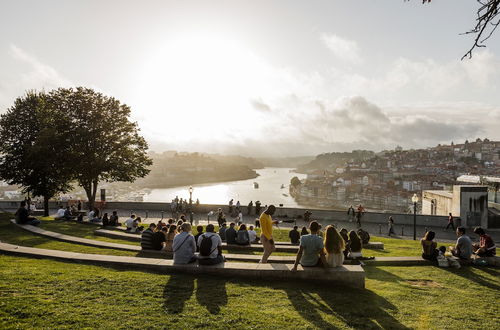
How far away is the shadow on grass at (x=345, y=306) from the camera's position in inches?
219

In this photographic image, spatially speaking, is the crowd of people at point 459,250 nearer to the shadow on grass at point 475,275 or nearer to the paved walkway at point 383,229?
the shadow on grass at point 475,275

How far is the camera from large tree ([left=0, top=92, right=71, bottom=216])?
79.4ft

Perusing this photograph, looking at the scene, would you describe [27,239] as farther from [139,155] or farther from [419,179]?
[419,179]

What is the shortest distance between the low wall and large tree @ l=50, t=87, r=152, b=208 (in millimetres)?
3889

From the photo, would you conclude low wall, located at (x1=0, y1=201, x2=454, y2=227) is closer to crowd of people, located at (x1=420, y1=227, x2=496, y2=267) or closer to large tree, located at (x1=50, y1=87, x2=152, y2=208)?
large tree, located at (x1=50, y1=87, x2=152, y2=208)

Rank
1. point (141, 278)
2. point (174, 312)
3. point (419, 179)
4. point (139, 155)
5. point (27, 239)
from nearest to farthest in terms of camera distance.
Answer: point (174, 312)
point (141, 278)
point (27, 239)
point (139, 155)
point (419, 179)

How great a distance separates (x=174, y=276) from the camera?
7.74m

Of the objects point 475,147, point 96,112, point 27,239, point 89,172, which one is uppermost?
point 475,147

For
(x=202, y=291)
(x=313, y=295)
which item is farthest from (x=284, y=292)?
(x=202, y=291)

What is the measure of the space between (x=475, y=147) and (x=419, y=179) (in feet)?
227

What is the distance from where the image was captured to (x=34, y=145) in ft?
78.9

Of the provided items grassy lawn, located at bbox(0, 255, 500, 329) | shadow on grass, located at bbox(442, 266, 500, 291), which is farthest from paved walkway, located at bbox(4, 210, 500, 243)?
grassy lawn, located at bbox(0, 255, 500, 329)

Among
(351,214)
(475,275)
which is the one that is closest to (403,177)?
(351,214)

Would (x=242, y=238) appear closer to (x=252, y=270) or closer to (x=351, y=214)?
(x=252, y=270)
